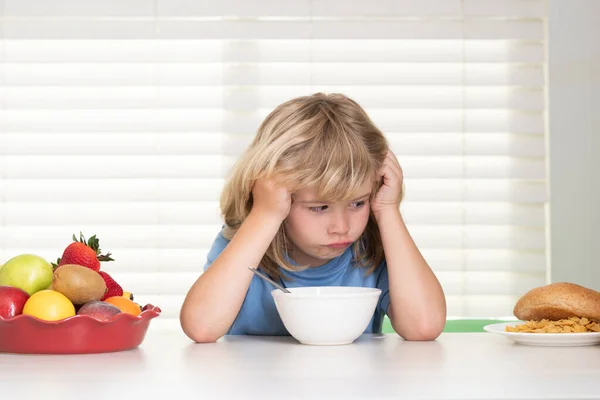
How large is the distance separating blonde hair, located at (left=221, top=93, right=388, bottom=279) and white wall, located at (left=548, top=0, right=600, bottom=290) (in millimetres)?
1345

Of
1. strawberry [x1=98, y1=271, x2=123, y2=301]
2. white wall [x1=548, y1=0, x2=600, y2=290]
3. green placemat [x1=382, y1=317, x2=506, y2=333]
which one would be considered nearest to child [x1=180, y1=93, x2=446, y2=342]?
strawberry [x1=98, y1=271, x2=123, y2=301]

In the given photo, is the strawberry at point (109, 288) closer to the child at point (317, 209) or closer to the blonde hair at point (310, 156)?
the child at point (317, 209)

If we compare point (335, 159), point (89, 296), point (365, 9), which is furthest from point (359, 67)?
A: point (89, 296)

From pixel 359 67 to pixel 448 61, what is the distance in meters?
0.30

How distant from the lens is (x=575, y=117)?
2.72 m

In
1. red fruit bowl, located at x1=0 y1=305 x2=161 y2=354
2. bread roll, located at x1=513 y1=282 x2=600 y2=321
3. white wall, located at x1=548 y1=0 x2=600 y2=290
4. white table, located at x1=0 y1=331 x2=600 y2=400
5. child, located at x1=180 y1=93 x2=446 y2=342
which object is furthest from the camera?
white wall, located at x1=548 y1=0 x2=600 y2=290

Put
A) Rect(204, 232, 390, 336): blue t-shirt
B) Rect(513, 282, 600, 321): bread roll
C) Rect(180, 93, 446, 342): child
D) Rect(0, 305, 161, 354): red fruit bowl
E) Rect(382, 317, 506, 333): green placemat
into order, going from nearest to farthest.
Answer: Rect(0, 305, 161, 354): red fruit bowl, Rect(513, 282, 600, 321): bread roll, Rect(180, 93, 446, 342): child, Rect(204, 232, 390, 336): blue t-shirt, Rect(382, 317, 506, 333): green placemat

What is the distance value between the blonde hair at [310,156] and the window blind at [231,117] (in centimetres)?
117

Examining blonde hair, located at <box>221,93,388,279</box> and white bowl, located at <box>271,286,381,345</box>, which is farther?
blonde hair, located at <box>221,93,388,279</box>

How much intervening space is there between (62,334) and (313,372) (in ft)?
1.25

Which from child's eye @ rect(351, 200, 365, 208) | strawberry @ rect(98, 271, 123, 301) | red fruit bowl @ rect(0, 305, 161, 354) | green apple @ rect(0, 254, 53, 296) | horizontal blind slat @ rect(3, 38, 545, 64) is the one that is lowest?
red fruit bowl @ rect(0, 305, 161, 354)

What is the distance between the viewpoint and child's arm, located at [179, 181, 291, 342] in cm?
133

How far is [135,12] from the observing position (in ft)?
8.82

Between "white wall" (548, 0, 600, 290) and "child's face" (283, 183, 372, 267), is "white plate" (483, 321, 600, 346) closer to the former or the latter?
"child's face" (283, 183, 372, 267)
